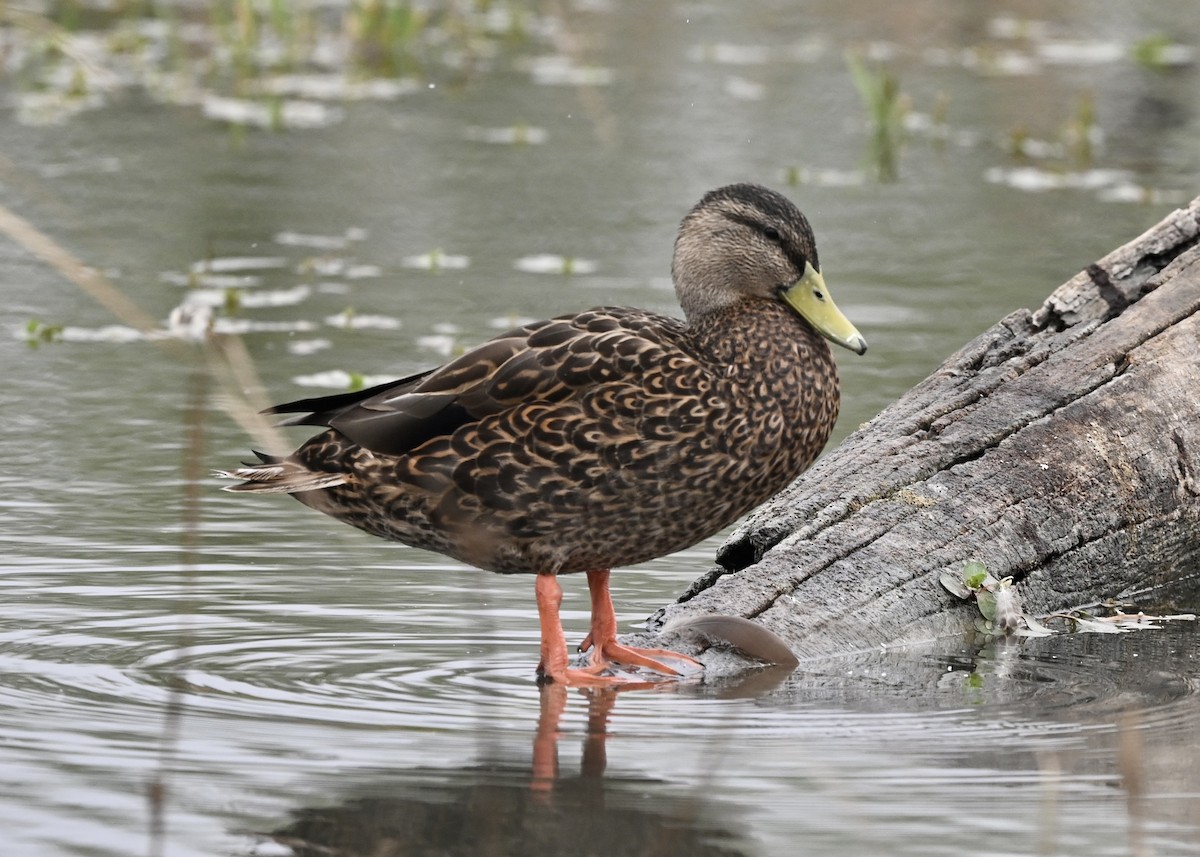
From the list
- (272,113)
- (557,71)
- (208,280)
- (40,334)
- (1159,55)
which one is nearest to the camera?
(40,334)

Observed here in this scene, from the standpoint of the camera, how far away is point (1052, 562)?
209 inches

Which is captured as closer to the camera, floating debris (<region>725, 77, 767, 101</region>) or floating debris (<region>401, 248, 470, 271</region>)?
floating debris (<region>401, 248, 470, 271</region>)

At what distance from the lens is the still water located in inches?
145

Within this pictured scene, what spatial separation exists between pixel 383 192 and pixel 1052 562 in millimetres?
6669

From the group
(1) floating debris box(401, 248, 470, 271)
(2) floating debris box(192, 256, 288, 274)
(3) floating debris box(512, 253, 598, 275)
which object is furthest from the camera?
(1) floating debris box(401, 248, 470, 271)

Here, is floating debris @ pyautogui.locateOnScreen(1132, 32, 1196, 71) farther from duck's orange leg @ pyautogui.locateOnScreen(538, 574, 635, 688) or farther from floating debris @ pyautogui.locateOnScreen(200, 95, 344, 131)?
duck's orange leg @ pyautogui.locateOnScreen(538, 574, 635, 688)

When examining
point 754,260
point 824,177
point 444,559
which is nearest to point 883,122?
point 824,177

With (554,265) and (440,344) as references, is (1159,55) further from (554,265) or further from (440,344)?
(440,344)

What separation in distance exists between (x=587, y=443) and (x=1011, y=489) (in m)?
1.28

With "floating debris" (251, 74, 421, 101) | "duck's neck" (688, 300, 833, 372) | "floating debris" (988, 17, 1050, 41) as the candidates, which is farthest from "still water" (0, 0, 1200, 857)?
Answer: "floating debris" (988, 17, 1050, 41)

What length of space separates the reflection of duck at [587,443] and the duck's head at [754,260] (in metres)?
0.02

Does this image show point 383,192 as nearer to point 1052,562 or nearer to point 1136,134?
point 1136,134

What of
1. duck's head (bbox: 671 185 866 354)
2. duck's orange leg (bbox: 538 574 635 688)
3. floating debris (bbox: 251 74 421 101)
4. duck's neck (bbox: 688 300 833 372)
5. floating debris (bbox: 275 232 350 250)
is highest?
floating debris (bbox: 251 74 421 101)

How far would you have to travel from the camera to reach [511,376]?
15.5ft
